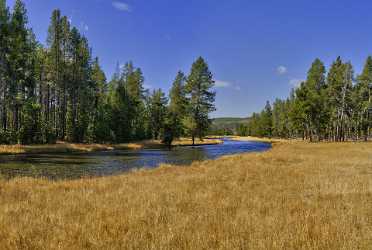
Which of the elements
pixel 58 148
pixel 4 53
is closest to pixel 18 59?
pixel 4 53

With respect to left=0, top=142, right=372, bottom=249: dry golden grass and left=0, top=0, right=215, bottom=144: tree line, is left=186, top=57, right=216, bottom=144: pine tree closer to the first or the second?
left=0, top=0, right=215, bottom=144: tree line

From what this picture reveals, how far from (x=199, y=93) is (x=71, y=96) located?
25625 mm

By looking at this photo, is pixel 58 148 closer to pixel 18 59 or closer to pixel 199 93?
pixel 18 59

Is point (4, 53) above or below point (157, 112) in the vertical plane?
above

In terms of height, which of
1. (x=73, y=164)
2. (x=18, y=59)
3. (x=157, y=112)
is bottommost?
(x=73, y=164)

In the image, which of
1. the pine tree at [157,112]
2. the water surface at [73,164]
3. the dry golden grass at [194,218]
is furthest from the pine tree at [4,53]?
the pine tree at [157,112]

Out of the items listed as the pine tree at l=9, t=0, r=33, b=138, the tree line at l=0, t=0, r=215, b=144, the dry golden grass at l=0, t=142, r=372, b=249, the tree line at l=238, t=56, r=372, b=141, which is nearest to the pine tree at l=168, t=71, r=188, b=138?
the tree line at l=0, t=0, r=215, b=144

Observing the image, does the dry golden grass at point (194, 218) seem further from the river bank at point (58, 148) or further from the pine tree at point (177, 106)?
the pine tree at point (177, 106)

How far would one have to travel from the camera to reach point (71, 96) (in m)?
56.9

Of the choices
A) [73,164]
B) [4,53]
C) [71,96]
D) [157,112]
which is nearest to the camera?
[73,164]

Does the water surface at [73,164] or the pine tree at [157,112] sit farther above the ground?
the pine tree at [157,112]

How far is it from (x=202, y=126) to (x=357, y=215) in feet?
191

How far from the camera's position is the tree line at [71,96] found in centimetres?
4009

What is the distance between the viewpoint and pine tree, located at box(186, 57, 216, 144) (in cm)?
6406
